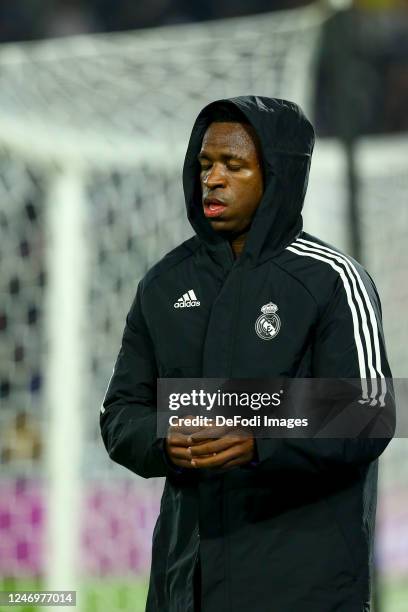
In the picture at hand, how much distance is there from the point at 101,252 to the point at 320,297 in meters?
2.32

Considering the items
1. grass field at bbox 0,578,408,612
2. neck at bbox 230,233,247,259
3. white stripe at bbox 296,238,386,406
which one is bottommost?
grass field at bbox 0,578,408,612

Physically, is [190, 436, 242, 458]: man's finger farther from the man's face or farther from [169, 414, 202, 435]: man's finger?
the man's face

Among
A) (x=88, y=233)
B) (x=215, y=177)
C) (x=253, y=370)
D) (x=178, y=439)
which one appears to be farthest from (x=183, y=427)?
(x=88, y=233)

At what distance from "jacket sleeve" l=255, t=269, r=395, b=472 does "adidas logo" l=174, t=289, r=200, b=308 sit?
18 cm

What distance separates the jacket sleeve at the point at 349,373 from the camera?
1.41m

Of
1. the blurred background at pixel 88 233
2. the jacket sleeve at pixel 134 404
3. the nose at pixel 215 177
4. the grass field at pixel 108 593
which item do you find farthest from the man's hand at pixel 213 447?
the grass field at pixel 108 593

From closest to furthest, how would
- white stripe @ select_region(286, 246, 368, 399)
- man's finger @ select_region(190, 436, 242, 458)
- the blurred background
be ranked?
man's finger @ select_region(190, 436, 242, 458), white stripe @ select_region(286, 246, 368, 399), the blurred background

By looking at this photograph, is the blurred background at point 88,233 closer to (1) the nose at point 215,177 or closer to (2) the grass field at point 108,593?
(2) the grass field at point 108,593

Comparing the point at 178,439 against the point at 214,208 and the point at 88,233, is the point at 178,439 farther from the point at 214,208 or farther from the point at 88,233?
the point at 88,233

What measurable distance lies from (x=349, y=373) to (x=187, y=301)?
10.2 inches

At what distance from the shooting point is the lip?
5.18 feet

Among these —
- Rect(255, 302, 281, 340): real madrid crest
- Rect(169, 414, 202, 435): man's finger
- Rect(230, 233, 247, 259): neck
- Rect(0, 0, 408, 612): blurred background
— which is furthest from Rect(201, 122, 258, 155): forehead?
Rect(0, 0, 408, 612): blurred background

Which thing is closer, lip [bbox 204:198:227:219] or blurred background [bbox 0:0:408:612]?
lip [bbox 204:198:227:219]

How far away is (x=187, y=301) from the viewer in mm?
1594
